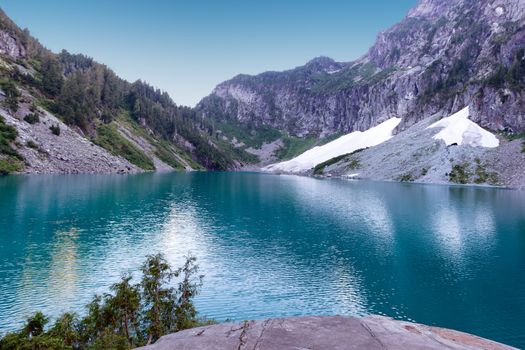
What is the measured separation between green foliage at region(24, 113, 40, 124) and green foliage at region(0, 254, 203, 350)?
155m

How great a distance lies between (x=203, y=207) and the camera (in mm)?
90750

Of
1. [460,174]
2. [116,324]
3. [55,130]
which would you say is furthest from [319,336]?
[460,174]

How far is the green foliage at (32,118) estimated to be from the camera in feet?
498

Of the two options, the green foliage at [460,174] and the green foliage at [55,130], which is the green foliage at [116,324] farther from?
the green foliage at [460,174]

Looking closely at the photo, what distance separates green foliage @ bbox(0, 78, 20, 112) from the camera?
492 ft

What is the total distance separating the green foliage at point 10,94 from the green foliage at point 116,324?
158m

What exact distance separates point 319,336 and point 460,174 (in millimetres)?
188950

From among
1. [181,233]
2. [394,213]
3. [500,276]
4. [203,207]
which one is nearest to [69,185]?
[203,207]

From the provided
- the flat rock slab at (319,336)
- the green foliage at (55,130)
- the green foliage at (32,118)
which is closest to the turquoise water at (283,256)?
the flat rock slab at (319,336)

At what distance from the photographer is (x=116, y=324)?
21922mm

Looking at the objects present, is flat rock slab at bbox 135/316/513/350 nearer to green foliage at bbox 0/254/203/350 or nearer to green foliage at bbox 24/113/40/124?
green foliage at bbox 0/254/203/350

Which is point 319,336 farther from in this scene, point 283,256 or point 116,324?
point 283,256

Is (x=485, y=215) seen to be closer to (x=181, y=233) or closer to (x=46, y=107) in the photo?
(x=181, y=233)

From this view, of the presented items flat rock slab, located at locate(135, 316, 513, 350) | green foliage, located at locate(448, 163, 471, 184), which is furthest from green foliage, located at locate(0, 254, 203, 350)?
green foliage, located at locate(448, 163, 471, 184)
